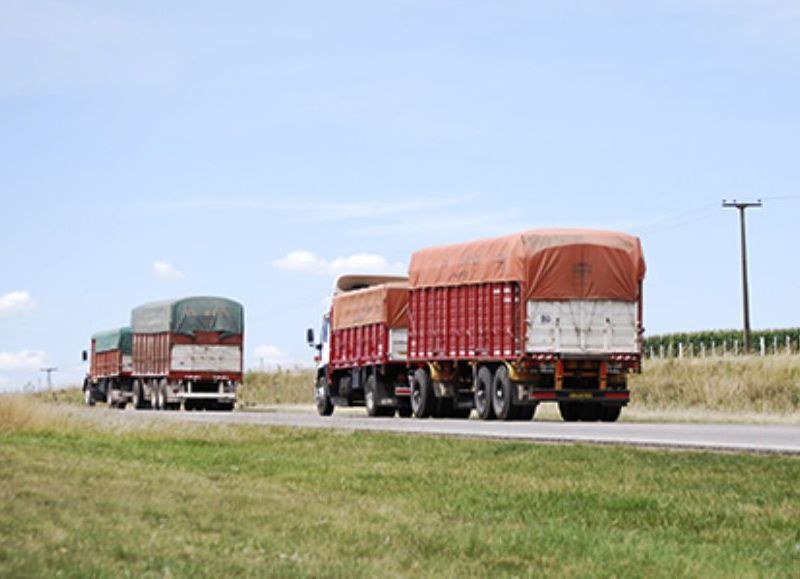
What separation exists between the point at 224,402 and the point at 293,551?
154ft

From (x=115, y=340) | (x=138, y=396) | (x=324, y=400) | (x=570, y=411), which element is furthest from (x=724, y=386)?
(x=115, y=340)

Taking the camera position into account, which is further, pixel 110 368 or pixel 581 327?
pixel 110 368

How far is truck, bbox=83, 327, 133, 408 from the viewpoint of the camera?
212ft

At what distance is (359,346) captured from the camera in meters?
44.2

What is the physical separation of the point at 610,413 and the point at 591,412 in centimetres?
53

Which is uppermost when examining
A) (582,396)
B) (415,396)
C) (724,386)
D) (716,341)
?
(716,341)

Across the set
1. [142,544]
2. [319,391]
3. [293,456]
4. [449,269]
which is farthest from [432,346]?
[142,544]

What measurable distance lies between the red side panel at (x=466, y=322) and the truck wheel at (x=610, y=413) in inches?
120

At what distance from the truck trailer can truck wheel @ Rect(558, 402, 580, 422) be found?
448 mm

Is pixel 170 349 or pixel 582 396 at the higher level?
pixel 170 349

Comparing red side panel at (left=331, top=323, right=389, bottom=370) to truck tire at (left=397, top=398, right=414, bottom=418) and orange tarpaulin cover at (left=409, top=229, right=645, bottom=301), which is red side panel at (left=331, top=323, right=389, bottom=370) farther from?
orange tarpaulin cover at (left=409, top=229, right=645, bottom=301)

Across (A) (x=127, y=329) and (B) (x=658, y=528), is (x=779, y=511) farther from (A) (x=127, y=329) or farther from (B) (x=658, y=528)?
(A) (x=127, y=329)

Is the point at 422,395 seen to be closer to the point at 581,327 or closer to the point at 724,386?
the point at 581,327

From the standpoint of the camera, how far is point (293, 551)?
34.9 feet
